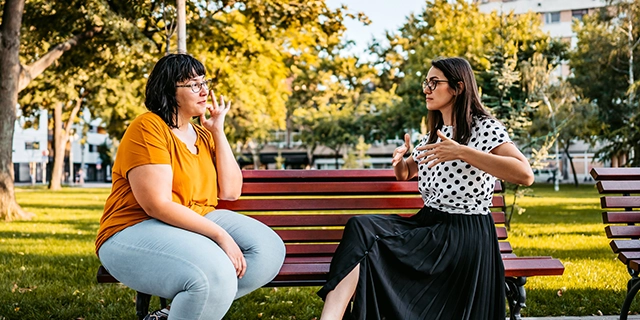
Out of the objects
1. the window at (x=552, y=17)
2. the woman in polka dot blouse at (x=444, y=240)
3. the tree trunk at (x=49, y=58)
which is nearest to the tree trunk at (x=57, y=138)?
the tree trunk at (x=49, y=58)

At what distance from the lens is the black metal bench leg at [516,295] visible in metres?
3.66

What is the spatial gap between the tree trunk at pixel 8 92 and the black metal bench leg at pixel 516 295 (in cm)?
1167

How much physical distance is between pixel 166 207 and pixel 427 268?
4.27ft

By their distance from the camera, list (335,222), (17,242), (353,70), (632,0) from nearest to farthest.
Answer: (335,222) → (17,242) → (632,0) → (353,70)

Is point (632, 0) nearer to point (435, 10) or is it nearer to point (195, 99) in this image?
point (435, 10)

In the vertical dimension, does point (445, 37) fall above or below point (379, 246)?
above

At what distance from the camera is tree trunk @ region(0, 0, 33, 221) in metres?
12.7

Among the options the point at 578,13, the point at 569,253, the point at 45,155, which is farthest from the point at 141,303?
the point at 578,13

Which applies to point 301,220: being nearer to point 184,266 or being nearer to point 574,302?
point 184,266

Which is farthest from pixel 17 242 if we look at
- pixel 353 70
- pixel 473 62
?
pixel 353 70

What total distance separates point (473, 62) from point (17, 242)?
2592cm

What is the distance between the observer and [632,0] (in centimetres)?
2922

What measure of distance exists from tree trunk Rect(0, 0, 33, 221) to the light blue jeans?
11000mm

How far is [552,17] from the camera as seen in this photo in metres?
62.1
